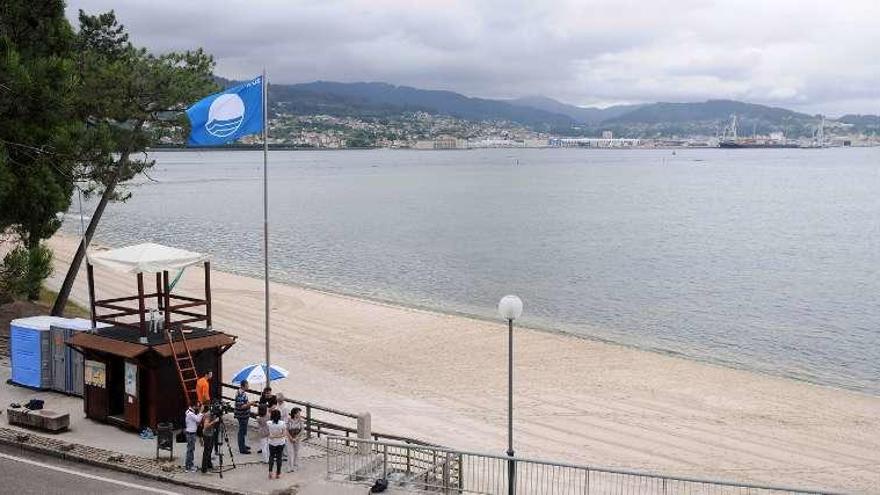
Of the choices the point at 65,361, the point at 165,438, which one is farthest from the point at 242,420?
the point at 65,361

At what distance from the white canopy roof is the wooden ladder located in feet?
4.35

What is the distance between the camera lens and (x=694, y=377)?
104 ft

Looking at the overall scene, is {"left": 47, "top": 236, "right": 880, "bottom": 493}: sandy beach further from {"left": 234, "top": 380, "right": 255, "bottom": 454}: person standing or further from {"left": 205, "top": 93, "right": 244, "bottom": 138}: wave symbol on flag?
{"left": 205, "top": 93, "right": 244, "bottom": 138}: wave symbol on flag

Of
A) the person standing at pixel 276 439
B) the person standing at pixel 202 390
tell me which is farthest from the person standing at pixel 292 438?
the person standing at pixel 202 390

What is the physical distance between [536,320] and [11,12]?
2963 centimetres

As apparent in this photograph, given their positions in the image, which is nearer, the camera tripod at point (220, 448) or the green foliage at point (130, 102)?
the camera tripod at point (220, 448)

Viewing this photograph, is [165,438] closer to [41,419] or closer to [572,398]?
[41,419]

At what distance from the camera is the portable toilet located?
730 inches

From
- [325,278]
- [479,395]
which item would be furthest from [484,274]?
[479,395]

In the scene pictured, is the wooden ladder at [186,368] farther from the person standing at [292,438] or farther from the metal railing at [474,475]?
the metal railing at [474,475]

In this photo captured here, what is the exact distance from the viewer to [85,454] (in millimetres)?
14719

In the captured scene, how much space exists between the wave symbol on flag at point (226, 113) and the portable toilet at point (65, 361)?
5.56 meters

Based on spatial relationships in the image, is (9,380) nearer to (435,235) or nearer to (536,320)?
(536,320)

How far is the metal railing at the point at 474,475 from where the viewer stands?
1423 centimetres
